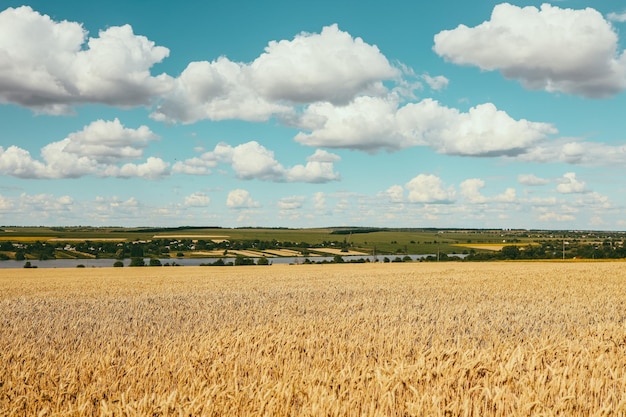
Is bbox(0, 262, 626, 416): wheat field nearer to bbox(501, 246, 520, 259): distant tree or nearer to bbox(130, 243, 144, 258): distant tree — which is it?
bbox(501, 246, 520, 259): distant tree

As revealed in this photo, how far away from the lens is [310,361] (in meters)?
8.61

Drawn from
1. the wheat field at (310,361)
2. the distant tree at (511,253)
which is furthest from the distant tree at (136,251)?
the wheat field at (310,361)

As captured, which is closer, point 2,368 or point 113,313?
point 2,368

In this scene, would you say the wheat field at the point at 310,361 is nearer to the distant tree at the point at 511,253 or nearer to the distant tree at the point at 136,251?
the distant tree at the point at 511,253

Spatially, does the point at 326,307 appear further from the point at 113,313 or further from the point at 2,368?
the point at 2,368

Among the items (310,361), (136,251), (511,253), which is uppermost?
(310,361)

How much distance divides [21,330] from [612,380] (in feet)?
40.0

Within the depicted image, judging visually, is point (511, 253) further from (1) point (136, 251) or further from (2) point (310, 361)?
(2) point (310, 361)

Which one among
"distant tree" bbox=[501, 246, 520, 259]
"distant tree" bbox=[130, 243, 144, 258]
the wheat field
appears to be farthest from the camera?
"distant tree" bbox=[130, 243, 144, 258]

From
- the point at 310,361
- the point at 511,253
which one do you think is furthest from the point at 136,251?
the point at 310,361

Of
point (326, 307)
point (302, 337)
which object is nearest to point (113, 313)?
point (326, 307)

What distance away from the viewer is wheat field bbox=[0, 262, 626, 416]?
227 inches

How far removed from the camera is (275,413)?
18.4ft

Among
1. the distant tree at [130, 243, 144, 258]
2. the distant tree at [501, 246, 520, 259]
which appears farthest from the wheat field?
the distant tree at [130, 243, 144, 258]
